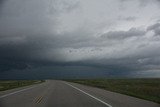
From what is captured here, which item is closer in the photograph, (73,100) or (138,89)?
(73,100)

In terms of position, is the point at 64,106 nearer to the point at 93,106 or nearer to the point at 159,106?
the point at 93,106

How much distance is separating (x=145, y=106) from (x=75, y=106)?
12.4 feet

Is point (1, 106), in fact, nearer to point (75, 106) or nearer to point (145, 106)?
point (75, 106)

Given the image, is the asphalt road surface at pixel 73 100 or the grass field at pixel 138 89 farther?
the grass field at pixel 138 89

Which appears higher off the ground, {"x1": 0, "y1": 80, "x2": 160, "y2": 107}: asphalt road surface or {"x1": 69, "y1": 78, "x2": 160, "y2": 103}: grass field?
{"x1": 69, "y1": 78, "x2": 160, "y2": 103}: grass field

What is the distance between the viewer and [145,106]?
16.4 metres

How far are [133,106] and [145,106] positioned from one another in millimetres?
695

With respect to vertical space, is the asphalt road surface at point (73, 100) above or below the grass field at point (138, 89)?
below

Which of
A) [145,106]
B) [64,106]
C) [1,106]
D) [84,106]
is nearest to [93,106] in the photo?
[84,106]

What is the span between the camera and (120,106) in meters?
16.1

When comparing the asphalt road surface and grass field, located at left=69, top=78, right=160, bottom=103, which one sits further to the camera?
grass field, located at left=69, top=78, right=160, bottom=103

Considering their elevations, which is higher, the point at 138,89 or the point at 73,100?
the point at 138,89

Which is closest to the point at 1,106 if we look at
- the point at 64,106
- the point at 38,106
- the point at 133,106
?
the point at 38,106

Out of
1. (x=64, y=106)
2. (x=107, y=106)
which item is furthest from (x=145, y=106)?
(x=64, y=106)
